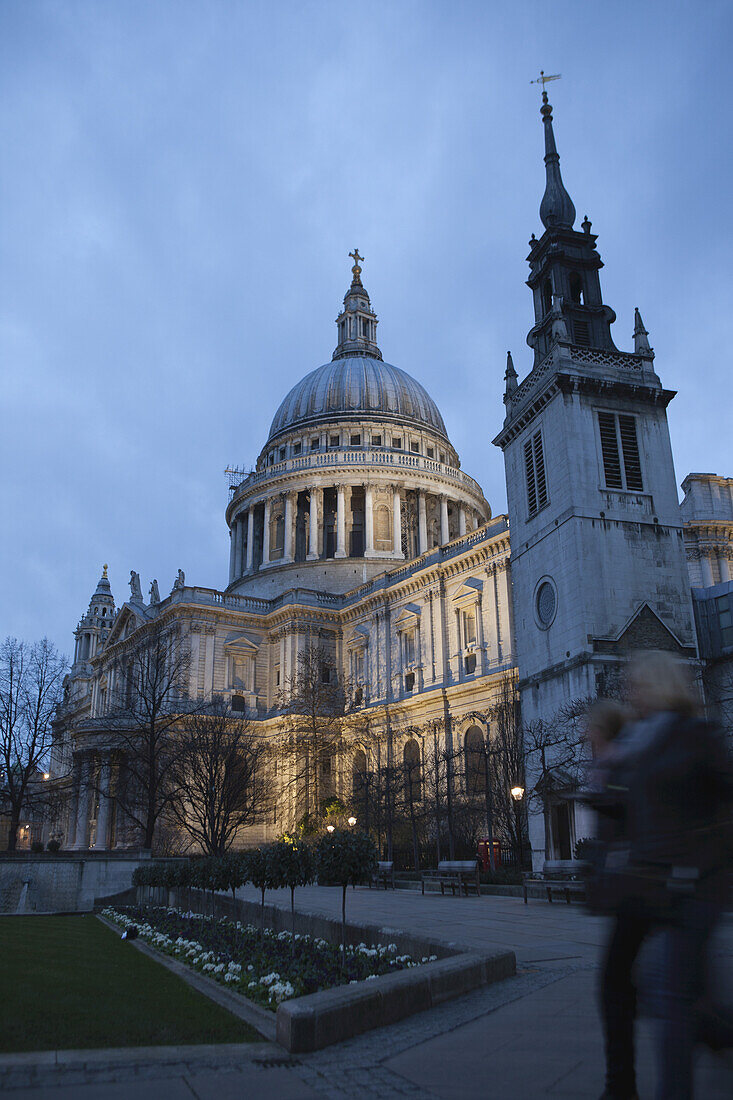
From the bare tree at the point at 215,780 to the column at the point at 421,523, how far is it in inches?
1183

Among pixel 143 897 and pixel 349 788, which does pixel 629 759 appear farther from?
pixel 349 788

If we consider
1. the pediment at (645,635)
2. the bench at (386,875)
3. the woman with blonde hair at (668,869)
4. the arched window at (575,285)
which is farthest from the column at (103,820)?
the woman with blonde hair at (668,869)

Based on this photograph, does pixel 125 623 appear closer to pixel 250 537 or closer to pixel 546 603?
pixel 250 537

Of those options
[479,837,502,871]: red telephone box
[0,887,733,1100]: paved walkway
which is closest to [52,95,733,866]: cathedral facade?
[479,837,502,871]: red telephone box

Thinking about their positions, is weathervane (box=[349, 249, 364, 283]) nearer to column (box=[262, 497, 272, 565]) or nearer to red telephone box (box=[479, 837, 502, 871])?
column (box=[262, 497, 272, 565])

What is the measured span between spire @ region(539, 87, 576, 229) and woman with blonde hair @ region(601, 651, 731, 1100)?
38.7 meters

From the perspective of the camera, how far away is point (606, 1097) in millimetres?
4789

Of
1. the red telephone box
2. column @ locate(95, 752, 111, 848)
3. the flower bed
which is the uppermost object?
column @ locate(95, 752, 111, 848)

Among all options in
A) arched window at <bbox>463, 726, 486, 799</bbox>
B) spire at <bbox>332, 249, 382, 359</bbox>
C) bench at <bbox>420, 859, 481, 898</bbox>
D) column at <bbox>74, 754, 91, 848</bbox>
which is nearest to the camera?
bench at <bbox>420, 859, 481, 898</bbox>

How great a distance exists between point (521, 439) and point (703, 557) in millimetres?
18504

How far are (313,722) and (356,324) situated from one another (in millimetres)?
62764

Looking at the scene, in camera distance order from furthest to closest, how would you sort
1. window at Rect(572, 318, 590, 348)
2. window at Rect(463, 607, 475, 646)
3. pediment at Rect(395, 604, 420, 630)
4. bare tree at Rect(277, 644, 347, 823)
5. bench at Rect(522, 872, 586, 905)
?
pediment at Rect(395, 604, 420, 630) → window at Rect(463, 607, 475, 646) → bare tree at Rect(277, 644, 347, 823) → window at Rect(572, 318, 590, 348) → bench at Rect(522, 872, 586, 905)

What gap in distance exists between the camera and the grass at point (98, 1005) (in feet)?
26.3

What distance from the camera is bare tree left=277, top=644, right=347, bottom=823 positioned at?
53844 millimetres
